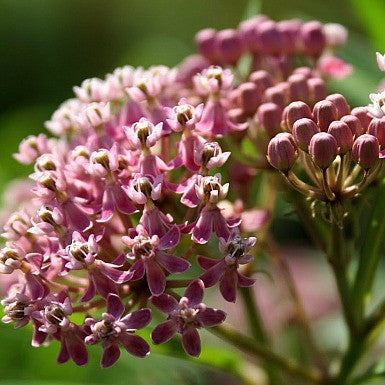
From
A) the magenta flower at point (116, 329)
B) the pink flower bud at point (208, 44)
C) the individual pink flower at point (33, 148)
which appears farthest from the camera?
the pink flower bud at point (208, 44)

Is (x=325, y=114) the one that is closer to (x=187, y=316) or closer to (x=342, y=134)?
(x=342, y=134)

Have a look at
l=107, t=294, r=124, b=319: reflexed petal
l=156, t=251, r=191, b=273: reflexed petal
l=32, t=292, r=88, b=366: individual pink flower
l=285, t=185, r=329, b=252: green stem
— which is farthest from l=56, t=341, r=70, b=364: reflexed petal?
l=285, t=185, r=329, b=252: green stem

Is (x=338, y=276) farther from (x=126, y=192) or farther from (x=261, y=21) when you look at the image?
(x=261, y=21)

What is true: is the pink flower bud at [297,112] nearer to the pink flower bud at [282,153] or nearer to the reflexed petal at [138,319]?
the pink flower bud at [282,153]

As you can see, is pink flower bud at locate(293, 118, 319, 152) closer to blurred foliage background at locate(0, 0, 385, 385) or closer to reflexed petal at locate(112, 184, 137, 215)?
reflexed petal at locate(112, 184, 137, 215)

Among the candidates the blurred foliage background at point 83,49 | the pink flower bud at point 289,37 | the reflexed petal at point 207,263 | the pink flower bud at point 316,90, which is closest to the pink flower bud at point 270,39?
the pink flower bud at point 289,37

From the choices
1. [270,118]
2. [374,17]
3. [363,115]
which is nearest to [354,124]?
[363,115]

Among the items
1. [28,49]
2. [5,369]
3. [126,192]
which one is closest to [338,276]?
[126,192]
